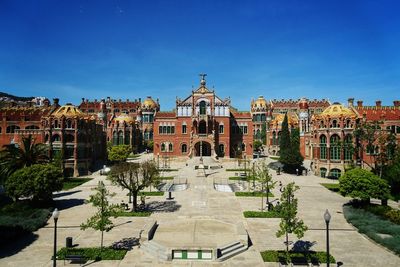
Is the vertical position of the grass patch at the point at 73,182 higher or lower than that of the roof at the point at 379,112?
lower

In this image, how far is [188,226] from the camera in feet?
79.0

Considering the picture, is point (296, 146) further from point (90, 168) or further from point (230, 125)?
point (90, 168)

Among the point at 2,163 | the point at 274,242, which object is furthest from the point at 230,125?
the point at 274,242

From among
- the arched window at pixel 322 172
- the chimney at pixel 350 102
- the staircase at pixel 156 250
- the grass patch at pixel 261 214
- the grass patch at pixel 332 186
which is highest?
the chimney at pixel 350 102

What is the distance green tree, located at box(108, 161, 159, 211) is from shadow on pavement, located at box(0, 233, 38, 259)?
8.89 metres

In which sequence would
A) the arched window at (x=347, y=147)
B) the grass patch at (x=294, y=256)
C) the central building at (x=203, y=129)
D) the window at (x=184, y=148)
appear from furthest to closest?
the window at (x=184, y=148) < the central building at (x=203, y=129) < the arched window at (x=347, y=147) < the grass patch at (x=294, y=256)

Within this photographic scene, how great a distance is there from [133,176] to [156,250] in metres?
13.0

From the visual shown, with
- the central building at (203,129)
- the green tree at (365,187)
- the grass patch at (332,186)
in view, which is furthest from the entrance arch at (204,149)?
the green tree at (365,187)

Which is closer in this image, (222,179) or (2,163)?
(2,163)

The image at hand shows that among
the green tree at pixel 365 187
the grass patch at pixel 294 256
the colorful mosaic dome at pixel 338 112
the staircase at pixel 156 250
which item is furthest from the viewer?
the colorful mosaic dome at pixel 338 112

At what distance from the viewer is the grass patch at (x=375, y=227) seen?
2120 centimetres

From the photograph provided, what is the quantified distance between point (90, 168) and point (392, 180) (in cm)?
4938

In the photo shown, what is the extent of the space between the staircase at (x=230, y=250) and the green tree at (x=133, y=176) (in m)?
13.0

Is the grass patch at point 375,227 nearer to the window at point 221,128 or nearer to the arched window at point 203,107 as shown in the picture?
the window at point 221,128
